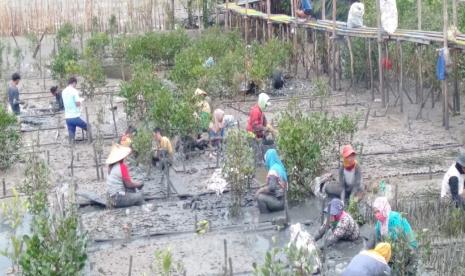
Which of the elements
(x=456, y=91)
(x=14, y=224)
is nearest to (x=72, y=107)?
(x=14, y=224)

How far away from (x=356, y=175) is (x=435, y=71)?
5.92 metres

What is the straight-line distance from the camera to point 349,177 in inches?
431

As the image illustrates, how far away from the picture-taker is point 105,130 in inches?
621

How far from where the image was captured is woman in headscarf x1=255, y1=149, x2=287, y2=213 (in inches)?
432

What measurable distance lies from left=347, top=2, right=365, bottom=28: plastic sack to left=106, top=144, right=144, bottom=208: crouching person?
7697 millimetres

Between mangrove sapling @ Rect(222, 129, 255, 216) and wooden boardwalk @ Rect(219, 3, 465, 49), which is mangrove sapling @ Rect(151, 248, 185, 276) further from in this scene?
wooden boardwalk @ Rect(219, 3, 465, 49)

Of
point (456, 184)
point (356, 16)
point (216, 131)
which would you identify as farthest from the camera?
point (356, 16)

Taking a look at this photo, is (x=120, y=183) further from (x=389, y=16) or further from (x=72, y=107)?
(x=389, y=16)

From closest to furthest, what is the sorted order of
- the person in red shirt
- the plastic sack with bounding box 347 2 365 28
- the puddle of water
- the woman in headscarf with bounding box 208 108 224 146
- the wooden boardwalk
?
the puddle of water
the person in red shirt
the woman in headscarf with bounding box 208 108 224 146
the wooden boardwalk
the plastic sack with bounding box 347 2 365 28

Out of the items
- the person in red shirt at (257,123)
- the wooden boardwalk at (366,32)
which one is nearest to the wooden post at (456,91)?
the wooden boardwalk at (366,32)

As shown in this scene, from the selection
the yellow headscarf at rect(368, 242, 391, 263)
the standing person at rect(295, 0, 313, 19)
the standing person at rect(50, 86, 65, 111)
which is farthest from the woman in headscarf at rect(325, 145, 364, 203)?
the standing person at rect(295, 0, 313, 19)

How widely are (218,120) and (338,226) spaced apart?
4.51 meters

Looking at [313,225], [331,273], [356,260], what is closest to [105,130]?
[313,225]

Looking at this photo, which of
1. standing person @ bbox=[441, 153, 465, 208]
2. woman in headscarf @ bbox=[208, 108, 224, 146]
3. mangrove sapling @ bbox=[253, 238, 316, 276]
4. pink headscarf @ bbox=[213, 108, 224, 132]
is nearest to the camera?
mangrove sapling @ bbox=[253, 238, 316, 276]
